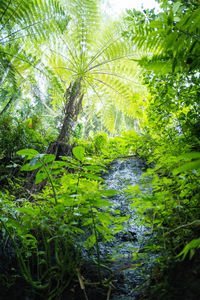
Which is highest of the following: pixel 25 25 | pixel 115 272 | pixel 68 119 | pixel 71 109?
pixel 25 25

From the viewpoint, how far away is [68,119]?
113 inches

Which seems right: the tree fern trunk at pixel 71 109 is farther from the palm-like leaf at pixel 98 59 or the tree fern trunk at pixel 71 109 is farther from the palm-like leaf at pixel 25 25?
the palm-like leaf at pixel 25 25

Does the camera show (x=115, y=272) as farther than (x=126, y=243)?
No

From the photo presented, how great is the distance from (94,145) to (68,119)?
674mm

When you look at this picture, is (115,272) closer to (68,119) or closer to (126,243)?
(126,243)

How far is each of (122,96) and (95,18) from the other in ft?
6.12

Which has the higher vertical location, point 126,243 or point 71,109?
point 71,109

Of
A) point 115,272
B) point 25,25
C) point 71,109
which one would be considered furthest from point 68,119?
point 115,272

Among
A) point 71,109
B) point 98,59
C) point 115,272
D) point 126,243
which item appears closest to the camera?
point 115,272

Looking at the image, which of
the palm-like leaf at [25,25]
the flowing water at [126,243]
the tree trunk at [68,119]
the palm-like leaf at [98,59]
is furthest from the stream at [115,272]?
the palm-like leaf at [25,25]

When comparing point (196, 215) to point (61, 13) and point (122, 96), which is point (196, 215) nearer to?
point (122, 96)

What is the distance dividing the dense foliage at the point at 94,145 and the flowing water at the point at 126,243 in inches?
2.2

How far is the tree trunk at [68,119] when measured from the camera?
2666 mm

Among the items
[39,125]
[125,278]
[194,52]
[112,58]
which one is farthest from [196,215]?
[112,58]
